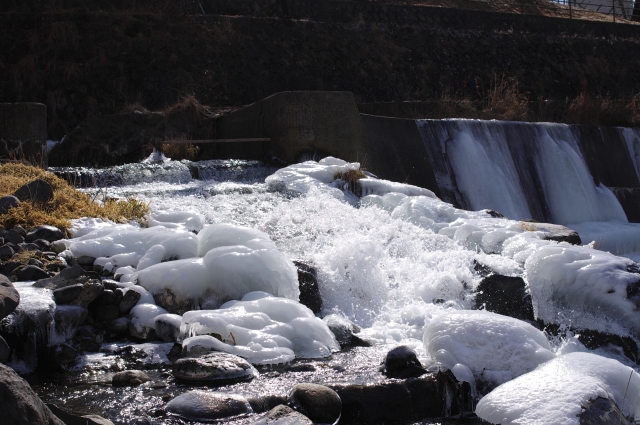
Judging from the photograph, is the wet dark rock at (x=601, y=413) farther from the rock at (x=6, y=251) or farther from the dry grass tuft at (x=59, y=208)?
the dry grass tuft at (x=59, y=208)

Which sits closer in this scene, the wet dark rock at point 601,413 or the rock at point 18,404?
the rock at point 18,404

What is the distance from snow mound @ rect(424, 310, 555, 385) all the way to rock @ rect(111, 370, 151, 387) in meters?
1.74

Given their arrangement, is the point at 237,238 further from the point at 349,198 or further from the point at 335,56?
the point at 335,56

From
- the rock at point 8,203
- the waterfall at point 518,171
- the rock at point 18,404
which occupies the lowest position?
the waterfall at point 518,171

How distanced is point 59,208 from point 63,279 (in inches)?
67.8

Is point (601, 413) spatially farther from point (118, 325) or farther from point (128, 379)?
point (118, 325)

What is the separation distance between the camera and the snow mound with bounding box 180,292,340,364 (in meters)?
4.14

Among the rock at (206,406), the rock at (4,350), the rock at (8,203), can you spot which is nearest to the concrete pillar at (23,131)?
the rock at (8,203)

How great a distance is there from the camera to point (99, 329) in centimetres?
454

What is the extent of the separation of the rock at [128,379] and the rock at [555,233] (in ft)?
13.5

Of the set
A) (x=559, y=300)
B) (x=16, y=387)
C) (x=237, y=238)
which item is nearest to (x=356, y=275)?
(x=237, y=238)

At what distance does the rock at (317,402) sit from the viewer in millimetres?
3383

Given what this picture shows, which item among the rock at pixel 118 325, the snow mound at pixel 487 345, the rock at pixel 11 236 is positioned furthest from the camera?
the rock at pixel 11 236

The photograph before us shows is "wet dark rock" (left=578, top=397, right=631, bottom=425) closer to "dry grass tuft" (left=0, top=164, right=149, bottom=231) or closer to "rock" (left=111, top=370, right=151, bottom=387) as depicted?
"rock" (left=111, top=370, right=151, bottom=387)
